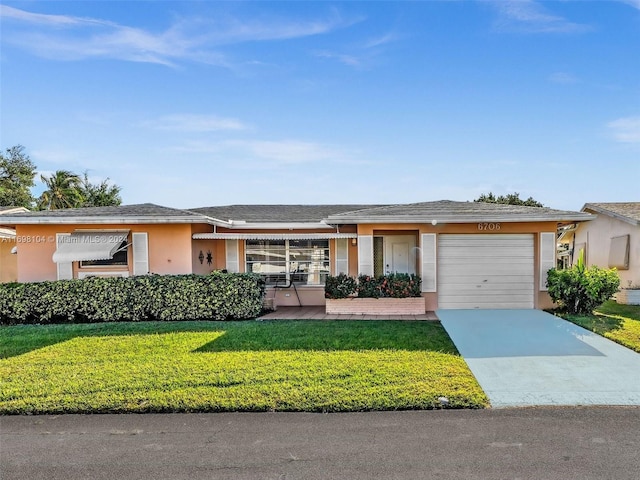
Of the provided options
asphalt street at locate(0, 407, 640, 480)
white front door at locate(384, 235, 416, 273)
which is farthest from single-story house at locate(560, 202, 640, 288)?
asphalt street at locate(0, 407, 640, 480)

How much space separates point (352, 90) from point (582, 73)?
9.04 m

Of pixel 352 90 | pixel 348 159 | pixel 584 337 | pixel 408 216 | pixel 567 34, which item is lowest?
pixel 584 337

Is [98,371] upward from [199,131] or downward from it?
downward

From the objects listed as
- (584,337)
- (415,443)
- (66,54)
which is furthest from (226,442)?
(66,54)

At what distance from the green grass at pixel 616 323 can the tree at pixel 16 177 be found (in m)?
47.5

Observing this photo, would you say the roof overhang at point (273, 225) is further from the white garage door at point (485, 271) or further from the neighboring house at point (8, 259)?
the neighboring house at point (8, 259)

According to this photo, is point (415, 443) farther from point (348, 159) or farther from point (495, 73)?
point (348, 159)

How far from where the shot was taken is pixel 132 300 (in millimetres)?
13180

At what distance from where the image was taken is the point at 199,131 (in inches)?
730

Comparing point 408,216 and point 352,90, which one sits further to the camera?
point 352,90

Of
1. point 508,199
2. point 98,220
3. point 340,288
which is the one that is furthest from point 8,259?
point 508,199

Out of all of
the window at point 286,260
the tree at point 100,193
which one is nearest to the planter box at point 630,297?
the window at point 286,260

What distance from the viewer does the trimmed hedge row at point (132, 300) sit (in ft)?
43.1

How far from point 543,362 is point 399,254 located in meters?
8.86
